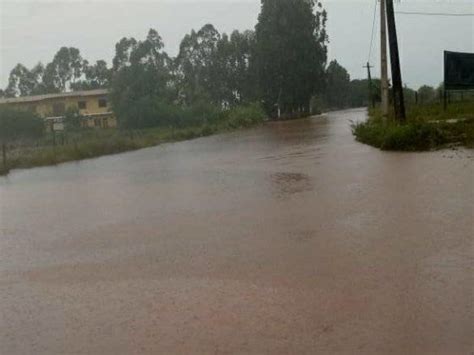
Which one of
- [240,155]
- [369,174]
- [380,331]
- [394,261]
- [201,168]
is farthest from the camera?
[240,155]

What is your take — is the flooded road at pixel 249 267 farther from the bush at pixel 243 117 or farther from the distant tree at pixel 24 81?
the distant tree at pixel 24 81

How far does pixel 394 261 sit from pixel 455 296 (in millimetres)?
1199

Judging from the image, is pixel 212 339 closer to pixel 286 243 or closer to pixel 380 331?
pixel 380 331

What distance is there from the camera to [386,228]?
7.83 metres

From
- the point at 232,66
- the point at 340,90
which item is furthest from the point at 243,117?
the point at 340,90

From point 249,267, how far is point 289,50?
55.2 m

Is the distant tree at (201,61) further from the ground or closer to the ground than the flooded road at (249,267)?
further from the ground

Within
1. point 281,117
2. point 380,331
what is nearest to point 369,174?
point 380,331

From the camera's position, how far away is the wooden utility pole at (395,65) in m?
19.6

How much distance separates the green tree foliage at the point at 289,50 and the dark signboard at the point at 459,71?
3432cm

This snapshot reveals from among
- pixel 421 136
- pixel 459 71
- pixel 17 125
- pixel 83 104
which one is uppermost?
pixel 83 104

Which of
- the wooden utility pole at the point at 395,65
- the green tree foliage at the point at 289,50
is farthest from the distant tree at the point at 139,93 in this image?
the wooden utility pole at the point at 395,65

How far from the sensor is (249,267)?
6.42 metres

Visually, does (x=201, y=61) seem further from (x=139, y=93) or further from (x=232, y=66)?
(x=139, y=93)
